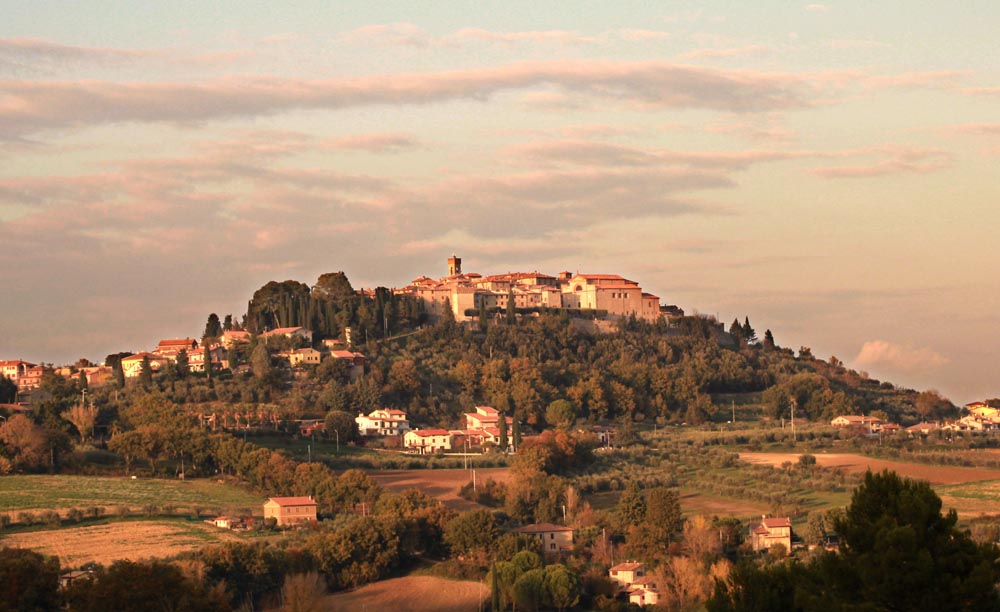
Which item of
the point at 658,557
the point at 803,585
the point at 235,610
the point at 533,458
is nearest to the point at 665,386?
the point at 533,458

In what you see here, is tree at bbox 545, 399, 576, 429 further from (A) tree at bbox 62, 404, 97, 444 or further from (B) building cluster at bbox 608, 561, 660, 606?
(B) building cluster at bbox 608, 561, 660, 606

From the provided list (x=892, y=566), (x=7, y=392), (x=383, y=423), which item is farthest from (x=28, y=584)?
(x=7, y=392)

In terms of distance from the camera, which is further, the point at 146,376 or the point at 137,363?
the point at 137,363

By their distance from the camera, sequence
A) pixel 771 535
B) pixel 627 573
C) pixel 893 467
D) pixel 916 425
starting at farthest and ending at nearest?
pixel 916 425, pixel 893 467, pixel 771 535, pixel 627 573

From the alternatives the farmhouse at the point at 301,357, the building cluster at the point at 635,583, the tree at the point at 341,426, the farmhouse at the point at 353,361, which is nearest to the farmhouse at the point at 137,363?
the farmhouse at the point at 301,357

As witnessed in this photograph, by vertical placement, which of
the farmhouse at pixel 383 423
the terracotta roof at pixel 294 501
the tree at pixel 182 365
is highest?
the tree at pixel 182 365

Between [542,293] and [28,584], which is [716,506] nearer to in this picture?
[28,584]

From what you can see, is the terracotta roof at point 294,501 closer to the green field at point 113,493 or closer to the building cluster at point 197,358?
the green field at point 113,493
